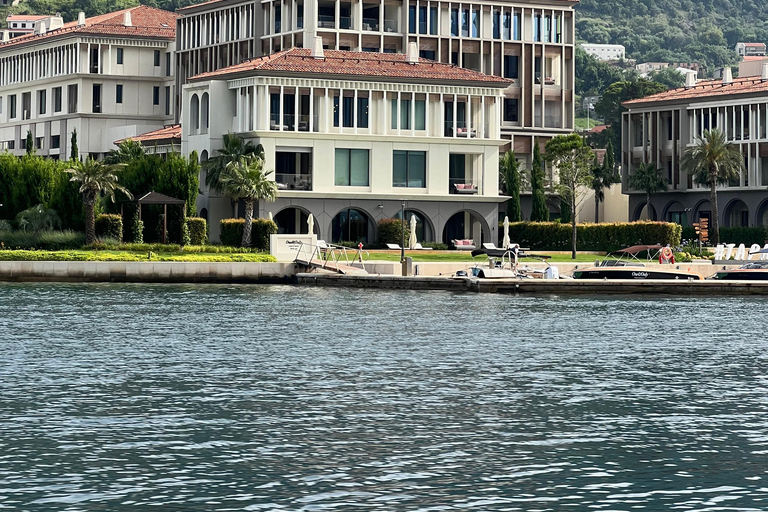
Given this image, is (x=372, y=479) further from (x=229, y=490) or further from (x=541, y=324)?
(x=541, y=324)

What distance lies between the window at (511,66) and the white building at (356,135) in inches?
884

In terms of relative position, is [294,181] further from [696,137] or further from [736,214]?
[736,214]

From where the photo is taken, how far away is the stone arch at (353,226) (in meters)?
103

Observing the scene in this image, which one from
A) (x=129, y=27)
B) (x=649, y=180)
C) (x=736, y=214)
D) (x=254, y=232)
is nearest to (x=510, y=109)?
(x=649, y=180)

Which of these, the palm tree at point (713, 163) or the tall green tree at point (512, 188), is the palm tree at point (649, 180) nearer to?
the palm tree at point (713, 163)

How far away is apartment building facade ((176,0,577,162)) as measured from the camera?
12425cm

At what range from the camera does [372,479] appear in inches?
1031

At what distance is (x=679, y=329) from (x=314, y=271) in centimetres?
3174

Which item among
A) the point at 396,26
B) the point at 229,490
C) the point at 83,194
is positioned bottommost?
the point at 229,490

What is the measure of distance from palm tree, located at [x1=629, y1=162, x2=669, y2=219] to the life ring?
38680 millimetres

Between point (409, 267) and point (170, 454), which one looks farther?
point (409, 267)

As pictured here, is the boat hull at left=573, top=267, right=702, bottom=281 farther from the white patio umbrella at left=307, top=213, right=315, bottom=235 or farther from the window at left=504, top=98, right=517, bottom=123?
the window at left=504, top=98, right=517, bottom=123

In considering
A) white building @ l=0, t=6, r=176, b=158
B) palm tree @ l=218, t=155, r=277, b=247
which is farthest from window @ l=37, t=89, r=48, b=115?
palm tree @ l=218, t=155, r=277, b=247

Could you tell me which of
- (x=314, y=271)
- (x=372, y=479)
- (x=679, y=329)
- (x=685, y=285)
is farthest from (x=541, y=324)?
(x=372, y=479)
